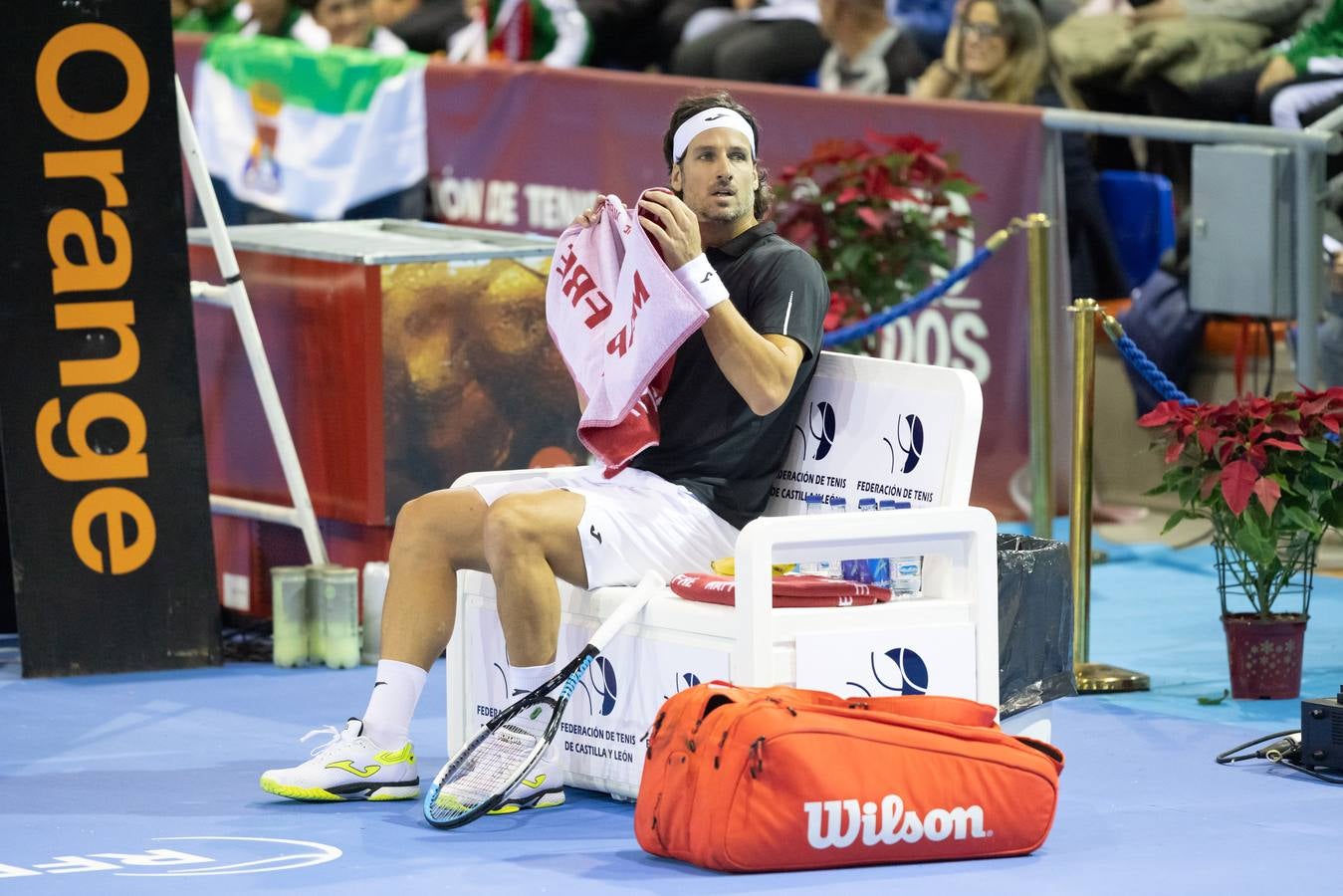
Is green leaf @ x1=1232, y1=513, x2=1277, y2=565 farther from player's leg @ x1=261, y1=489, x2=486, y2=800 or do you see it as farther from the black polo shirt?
player's leg @ x1=261, y1=489, x2=486, y2=800

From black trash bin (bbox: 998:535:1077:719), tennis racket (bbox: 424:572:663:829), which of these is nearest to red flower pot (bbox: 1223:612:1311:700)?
black trash bin (bbox: 998:535:1077:719)

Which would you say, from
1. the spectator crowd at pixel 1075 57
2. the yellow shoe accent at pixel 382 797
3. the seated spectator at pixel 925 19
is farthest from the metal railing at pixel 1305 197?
the yellow shoe accent at pixel 382 797

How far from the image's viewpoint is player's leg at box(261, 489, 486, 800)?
5262 mm

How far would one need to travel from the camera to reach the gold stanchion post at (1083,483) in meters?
6.62

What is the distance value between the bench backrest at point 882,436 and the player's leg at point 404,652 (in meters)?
0.73

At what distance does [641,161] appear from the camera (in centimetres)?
964

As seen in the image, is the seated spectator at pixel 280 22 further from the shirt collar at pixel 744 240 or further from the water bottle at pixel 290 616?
the shirt collar at pixel 744 240

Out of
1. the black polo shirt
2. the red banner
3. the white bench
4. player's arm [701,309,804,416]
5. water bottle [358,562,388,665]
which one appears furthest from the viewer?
the red banner

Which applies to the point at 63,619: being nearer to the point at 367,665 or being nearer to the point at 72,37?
the point at 367,665

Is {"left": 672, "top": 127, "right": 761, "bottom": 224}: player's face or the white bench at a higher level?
{"left": 672, "top": 127, "right": 761, "bottom": 224}: player's face

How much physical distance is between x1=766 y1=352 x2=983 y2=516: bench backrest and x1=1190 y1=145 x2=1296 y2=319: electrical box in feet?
8.34

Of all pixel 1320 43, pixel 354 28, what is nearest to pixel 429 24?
pixel 354 28

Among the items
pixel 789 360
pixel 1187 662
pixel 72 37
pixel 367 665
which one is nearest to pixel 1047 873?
pixel 789 360

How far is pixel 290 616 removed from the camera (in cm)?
696
